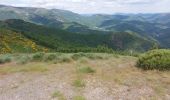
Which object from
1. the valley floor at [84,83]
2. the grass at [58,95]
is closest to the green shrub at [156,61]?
the valley floor at [84,83]

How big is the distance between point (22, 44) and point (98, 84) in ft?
303

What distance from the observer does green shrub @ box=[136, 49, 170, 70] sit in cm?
2144

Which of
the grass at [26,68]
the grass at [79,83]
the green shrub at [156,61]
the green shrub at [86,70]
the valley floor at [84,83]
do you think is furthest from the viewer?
the grass at [26,68]

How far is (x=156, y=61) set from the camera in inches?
848

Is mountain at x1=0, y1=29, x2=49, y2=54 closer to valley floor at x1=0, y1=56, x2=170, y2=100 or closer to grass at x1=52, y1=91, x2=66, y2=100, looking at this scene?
valley floor at x1=0, y1=56, x2=170, y2=100

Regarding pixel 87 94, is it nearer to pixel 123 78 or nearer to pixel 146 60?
pixel 123 78

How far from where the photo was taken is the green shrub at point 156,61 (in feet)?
70.3

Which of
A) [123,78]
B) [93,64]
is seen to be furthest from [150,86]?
[93,64]

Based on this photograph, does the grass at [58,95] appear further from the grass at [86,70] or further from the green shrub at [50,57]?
the green shrub at [50,57]

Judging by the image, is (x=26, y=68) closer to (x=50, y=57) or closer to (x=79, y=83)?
(x=50, y=57)

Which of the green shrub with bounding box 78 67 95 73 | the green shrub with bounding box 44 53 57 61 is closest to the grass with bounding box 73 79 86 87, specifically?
the green shrub with bounding box 78 67 95 73

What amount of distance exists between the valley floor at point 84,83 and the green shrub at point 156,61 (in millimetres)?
616

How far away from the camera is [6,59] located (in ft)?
89.6

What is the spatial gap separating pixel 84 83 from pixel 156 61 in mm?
5940
